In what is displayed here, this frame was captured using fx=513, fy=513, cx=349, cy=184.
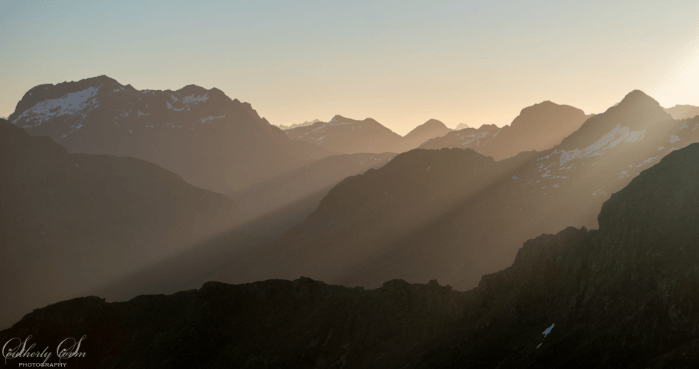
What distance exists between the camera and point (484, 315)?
70.2 meters

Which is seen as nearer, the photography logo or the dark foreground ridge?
the dark foreground ridge

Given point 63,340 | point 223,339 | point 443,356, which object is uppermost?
point 63,340

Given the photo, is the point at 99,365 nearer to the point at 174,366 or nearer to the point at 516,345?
the point at 174,366

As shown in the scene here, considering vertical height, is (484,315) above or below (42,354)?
below

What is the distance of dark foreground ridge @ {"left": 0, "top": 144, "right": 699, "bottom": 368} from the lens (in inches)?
1938

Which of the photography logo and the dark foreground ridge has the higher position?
the photography logo

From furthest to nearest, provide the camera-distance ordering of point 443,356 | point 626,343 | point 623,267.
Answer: point 443,356 → point 623,267 → point 626,343

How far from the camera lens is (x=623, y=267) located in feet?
182

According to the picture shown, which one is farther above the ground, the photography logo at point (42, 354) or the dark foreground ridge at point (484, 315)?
the photography logo at point (42, 354)

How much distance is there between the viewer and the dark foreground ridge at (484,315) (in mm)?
49219

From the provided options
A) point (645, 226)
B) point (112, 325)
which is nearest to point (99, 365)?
point (112, 325)

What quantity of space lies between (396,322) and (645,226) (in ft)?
126

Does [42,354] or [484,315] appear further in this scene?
[42,354]

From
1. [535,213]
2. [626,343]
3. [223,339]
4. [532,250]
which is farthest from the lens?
[535,213]
